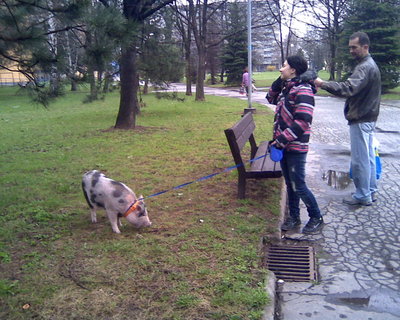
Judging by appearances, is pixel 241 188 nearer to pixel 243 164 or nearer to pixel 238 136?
pixel 243 164

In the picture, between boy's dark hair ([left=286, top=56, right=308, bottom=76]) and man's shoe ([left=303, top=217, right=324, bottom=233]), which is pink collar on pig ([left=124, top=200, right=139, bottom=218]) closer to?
man's shoe ([left=303, top=217, right=324, bottom=233])

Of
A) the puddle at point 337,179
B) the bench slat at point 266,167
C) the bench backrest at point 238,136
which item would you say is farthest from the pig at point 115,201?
the puddle at point 337,179

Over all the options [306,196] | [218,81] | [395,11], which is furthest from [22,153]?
[218,81]

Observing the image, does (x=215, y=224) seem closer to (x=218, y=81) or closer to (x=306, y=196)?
(x=306, y=196)

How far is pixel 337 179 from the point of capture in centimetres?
714

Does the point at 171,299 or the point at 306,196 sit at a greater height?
the point at 306,196

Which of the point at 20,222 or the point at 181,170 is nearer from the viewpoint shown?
the point at 20,222

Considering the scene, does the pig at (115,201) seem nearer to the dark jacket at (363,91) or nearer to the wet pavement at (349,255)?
the wet pavement at (349,255)

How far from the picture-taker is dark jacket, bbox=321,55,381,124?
5.18 m

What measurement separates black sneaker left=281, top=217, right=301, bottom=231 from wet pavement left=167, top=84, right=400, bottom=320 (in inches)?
3.7

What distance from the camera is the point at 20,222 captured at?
5125 millimetres

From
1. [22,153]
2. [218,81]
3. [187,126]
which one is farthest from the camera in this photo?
[218,81]

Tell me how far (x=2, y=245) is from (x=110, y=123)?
10416 mm

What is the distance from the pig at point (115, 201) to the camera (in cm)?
471
